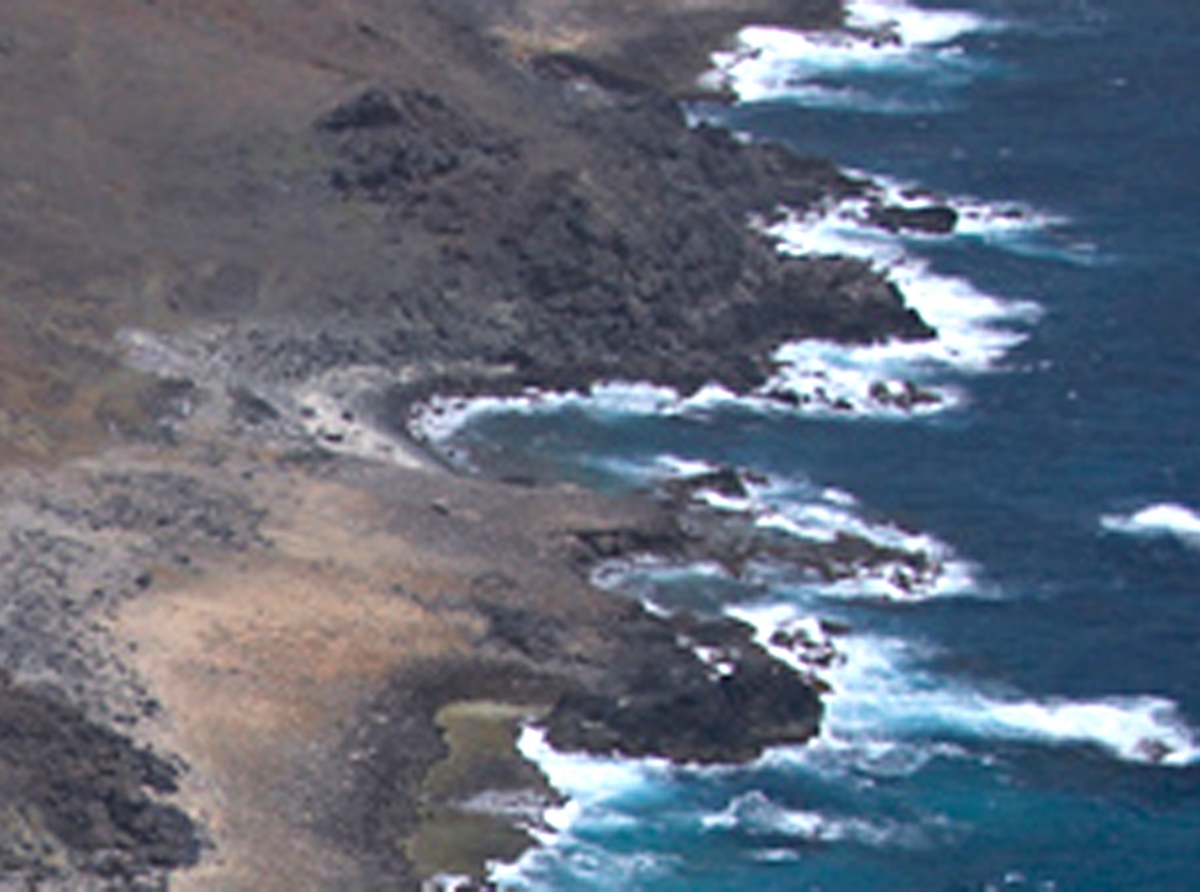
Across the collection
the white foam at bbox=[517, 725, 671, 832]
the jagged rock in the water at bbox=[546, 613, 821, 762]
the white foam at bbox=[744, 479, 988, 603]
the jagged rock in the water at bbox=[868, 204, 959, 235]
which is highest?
the jagged rock in the water at bbox=[868, 204, 959, 235]

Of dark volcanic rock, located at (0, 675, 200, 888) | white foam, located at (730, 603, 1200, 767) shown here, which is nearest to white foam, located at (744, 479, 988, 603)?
white foam, located at (730, 603, 1200, 767)

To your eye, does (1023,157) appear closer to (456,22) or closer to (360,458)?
(456,22)

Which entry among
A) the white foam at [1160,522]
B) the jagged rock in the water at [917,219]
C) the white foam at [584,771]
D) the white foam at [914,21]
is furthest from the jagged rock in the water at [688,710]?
the white foam at [914,21]

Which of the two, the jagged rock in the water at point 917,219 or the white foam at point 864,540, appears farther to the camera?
the jagged rock in the water at point 917,219

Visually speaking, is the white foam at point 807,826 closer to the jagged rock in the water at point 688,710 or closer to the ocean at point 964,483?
the ocean at point 964,483

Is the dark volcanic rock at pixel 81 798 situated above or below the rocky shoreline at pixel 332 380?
below

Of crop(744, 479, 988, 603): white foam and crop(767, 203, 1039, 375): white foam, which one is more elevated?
crop(767, 203, 1039, 375): white foam

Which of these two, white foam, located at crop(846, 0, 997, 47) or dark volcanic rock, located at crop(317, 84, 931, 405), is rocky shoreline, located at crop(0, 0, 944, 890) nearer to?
dark volcanic rock, located at crop(317, 84, 931, 405)

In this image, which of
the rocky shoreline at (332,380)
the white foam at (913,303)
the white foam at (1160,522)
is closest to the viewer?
the rocky shoreline at (332,380)
